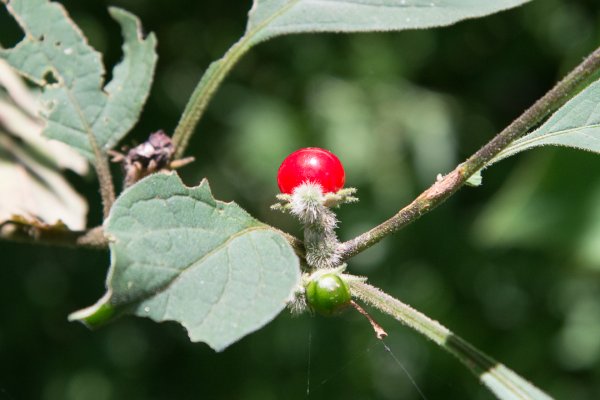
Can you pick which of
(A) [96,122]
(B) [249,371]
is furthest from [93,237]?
(B) [249,371]

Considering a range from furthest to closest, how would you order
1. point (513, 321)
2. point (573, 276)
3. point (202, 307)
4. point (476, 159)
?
point (513, 321) → point (573, 276) → point (476, 159) → point (202, 307)

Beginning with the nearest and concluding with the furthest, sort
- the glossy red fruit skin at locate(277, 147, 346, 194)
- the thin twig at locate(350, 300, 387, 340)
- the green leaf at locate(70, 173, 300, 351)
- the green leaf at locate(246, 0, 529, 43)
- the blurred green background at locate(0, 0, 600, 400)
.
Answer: the green leaf at locate(70, 173, 300, 351)
the thin twig at locate(350, 300, 387, 340)
the glossy red fruit skin at locate(277, 147, 346, 194)
the green leaf at locate(246, 0, 529, 43)
the blurred green background at locate(0, 0, 600, 400)

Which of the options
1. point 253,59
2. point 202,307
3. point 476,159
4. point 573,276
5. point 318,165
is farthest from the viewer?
point 253,59

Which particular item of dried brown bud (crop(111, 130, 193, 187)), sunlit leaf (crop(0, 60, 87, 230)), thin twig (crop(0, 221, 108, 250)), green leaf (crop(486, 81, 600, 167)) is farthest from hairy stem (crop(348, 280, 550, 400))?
sunlit leaf (crop(0, 60, 87, 230))

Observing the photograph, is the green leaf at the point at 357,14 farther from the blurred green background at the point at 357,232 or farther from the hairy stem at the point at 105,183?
the blurred green background at the point at 357,232

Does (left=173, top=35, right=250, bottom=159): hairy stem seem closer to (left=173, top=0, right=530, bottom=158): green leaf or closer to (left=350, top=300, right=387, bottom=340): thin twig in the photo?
(left=173, top=0, right=530, bottom=158): green leaf

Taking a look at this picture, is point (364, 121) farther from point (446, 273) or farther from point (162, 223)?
point (162, 223)
